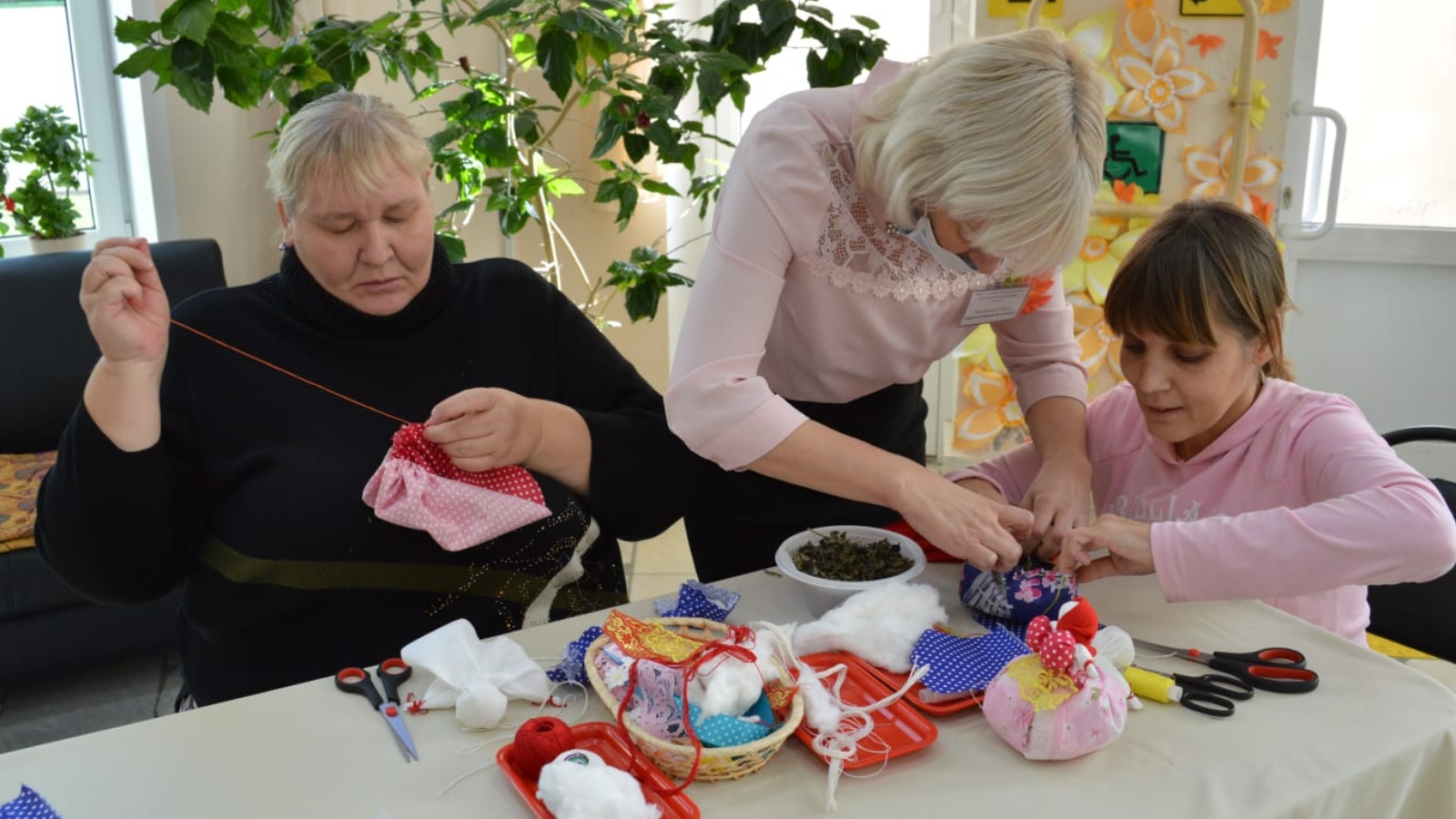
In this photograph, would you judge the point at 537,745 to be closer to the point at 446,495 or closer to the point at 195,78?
the point at 446,495

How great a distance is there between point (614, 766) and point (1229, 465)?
98cm

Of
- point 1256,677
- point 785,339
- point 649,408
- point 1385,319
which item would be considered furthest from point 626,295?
point 1385,319

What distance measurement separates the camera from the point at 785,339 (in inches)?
62.6

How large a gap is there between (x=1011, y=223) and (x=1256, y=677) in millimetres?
560

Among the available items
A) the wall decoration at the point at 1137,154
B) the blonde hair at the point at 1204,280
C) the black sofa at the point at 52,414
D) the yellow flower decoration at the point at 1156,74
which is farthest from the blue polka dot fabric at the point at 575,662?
the yellow flower decoration at the point at 1156,74

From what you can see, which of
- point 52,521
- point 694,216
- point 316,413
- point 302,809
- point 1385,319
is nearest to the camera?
point 302,809

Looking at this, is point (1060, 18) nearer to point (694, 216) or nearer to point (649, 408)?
point (694, 216)

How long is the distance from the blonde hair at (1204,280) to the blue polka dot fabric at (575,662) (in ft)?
2.82

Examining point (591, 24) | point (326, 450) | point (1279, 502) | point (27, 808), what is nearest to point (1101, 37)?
point (591, 24)

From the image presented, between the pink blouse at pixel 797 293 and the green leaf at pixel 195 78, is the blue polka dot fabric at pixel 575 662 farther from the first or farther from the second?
the green leaf at pixel 195 78

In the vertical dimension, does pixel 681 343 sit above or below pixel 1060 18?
below

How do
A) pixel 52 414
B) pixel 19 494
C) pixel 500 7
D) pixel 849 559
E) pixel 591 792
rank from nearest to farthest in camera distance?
pixel 591 792
pixel 849 559
pixel 500 7
pixel 19 494
pixel 52 414

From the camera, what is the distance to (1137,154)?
341cm

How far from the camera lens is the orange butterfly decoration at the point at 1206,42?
3.28 m
